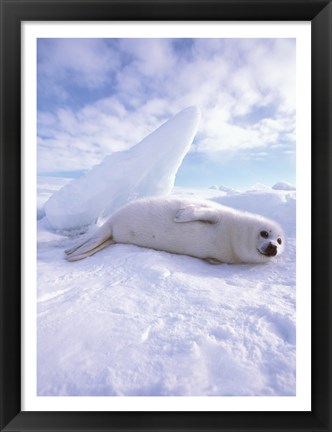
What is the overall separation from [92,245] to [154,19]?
1579mm

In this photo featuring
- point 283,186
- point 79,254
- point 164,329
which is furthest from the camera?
point 79,254

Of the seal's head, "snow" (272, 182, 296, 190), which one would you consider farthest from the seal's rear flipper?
"snow" (272, 182, 296, 190)

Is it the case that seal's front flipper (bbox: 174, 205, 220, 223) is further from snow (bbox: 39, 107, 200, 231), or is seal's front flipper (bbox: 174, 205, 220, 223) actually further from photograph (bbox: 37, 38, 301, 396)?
snow (bbox: 39, 107, 200, 231)

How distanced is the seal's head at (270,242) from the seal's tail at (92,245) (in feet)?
4.08

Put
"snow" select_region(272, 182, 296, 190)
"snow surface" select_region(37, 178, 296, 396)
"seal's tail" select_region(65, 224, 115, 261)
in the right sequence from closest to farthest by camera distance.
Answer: "snow surface" select_region(37, 178, 296, 396) < "snow" select_region(272, 182, 296, 190) < "seal's tail" select_region(65, 224, 115, 261)

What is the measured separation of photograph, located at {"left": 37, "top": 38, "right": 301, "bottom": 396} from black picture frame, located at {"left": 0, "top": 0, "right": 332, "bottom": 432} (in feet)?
0.46

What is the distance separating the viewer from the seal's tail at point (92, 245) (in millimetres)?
1887

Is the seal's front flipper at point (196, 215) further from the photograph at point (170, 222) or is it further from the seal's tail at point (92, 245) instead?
the seal's tail at point (92, 245)

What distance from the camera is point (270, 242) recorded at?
1.78 metres

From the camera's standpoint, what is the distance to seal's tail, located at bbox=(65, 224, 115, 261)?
6.19 ft

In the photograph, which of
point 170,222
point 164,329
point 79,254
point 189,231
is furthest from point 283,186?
point 79,254

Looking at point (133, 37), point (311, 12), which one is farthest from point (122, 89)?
point (311, 12)

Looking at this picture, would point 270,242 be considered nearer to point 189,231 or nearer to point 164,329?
point 189,231

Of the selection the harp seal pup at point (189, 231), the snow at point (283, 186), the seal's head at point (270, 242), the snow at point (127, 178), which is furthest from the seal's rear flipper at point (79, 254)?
the snow at point (283, 186)
